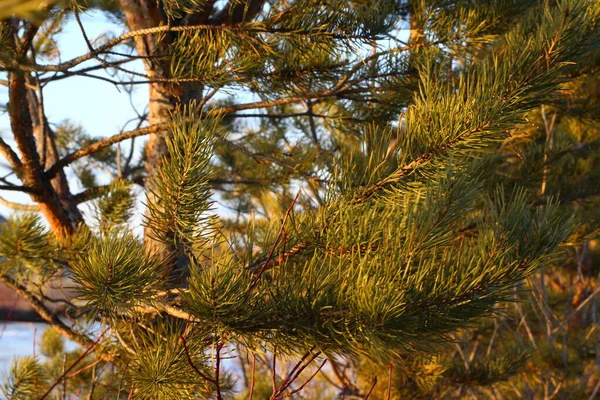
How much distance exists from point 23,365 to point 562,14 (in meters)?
1.20

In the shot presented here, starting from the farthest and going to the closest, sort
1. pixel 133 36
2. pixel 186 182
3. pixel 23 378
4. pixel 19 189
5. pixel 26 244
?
pixel 23 378, pixel 19 189, pixel 26 244, pixel 133 36, pixel 186 182

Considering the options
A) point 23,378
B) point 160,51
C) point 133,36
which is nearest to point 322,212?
point 133,36

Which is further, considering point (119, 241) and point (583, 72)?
point (583, 72)

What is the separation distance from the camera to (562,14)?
2.59 ft

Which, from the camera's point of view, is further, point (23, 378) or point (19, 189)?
point (23, 378)

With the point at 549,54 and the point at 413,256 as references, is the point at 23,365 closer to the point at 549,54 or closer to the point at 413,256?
the point at 413,256

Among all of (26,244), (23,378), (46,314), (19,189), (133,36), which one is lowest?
(23,378)

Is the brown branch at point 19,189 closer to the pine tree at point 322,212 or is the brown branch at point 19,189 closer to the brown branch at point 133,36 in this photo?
the pine tree at point 322,212

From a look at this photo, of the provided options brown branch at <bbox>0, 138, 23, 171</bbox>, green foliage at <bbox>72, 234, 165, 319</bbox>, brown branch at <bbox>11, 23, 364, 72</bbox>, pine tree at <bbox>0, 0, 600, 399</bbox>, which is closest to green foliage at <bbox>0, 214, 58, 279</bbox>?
pine tree at <bbox>0, 0, 600, 399</bbox>

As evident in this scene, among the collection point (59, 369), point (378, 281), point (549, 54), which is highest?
point (549, 54)

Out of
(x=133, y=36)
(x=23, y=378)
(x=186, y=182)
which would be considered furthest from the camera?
(x=23, y=378)

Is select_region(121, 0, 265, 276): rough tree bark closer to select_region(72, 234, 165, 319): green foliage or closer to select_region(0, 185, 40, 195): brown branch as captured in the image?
select_region(0, 185, 40, 195): brown branch

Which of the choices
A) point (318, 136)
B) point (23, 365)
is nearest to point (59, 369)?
point (23, 365)

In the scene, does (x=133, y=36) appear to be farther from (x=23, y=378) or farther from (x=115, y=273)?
(x=23, y=378)
